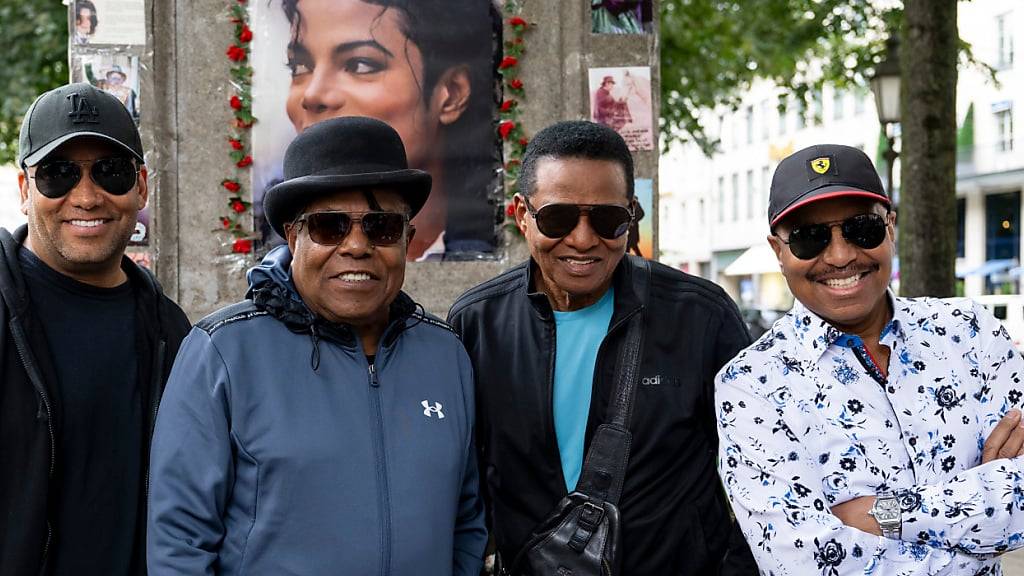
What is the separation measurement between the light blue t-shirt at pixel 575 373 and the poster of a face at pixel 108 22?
3.26 meters

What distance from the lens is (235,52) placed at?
5402mm

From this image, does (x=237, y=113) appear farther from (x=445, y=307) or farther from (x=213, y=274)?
(x=445, y=307)

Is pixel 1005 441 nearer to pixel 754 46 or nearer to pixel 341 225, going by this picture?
pixel 341 225

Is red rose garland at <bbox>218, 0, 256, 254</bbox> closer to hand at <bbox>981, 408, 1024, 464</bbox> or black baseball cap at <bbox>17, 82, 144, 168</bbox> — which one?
black baseball cap at <bbox>17, 82, 144, 168</bbox>

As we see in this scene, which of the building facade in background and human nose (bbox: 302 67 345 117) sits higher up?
the building facade in background

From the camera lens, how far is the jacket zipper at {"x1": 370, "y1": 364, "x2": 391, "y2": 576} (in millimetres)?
2574

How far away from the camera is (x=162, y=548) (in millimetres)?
2439

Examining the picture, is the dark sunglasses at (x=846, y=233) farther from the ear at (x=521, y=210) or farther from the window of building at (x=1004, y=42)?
the window of building at (x=1004, y=42)

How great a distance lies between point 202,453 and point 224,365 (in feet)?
0.75

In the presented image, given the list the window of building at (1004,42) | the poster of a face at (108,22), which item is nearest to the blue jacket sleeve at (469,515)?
the poster of a face at (108,22)

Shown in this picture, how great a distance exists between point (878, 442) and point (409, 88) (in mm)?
3530

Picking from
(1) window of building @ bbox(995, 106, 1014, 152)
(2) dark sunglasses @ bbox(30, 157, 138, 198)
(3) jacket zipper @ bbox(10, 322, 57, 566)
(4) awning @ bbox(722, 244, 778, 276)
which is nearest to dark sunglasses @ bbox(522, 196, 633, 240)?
(2) dark sunglasses @ bbox(30, 157, 138, 198)

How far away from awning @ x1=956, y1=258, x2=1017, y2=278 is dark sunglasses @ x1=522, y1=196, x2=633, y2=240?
3007cm

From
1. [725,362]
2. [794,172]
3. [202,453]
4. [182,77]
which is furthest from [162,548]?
[182,77]
